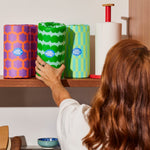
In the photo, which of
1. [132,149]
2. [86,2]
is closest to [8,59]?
[86,2]

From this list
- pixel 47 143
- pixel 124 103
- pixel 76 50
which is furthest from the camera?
pixel 47 143

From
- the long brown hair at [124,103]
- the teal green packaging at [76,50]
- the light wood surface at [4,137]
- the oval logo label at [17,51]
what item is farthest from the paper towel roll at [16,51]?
the long brown hair at [124,103]

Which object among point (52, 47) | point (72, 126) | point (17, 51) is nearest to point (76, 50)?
point (52, 47)

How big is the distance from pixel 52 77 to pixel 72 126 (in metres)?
0.26

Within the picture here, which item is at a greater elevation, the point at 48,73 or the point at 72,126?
the point at 48,73

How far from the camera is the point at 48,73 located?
57.7 inches

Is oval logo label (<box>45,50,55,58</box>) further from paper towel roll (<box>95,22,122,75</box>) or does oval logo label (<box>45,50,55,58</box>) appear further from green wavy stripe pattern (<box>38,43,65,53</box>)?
paper towel roll (<box>95,22,122,75</box>)

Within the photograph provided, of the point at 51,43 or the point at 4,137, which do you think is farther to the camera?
the point at 4,137

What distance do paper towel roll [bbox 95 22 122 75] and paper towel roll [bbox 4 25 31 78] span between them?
0.28 meters

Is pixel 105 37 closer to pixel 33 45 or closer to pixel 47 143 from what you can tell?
pixel 33 45

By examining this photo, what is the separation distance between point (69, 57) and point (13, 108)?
0.40 metres

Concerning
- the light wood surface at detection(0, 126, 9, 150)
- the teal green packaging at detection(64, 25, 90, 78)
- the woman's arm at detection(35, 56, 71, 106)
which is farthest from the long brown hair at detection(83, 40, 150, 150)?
the light wood surface at detection(0, 126, 9, 150)

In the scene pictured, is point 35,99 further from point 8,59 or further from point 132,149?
point 132,149

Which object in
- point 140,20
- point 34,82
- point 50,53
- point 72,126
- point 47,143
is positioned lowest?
point 47,143
